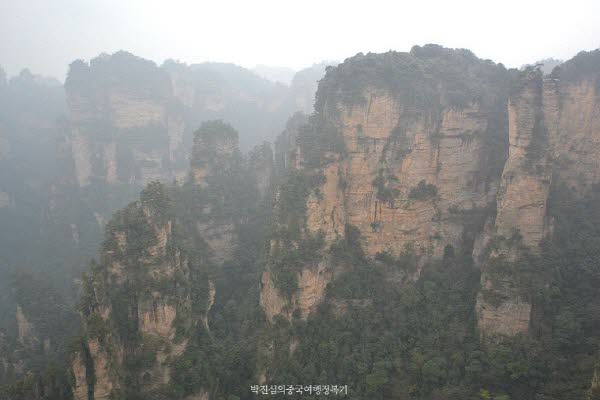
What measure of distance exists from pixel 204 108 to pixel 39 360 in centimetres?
4116

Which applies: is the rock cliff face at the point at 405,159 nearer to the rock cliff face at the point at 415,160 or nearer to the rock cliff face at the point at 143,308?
the rock cliff face at the point at 415,160

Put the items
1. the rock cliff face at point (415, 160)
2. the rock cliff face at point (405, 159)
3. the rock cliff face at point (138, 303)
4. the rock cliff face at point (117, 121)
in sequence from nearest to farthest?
the rock cliff face at point (138, 303), the rock cliff face at point (415, 160), the rock cliff face at point (405, 159), the rock cliff face at point (117, 121)

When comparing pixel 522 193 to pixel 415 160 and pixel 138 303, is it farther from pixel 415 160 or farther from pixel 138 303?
pixel 138 303

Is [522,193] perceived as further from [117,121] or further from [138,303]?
[117,121]

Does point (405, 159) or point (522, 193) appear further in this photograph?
point (405, 159)

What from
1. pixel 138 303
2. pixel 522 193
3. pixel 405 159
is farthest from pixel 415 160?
pixel 138 303

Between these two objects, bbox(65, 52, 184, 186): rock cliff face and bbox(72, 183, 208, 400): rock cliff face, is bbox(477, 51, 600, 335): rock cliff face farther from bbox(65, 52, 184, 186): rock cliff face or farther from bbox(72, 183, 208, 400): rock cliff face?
bbox(65, 52, 184, 186): rock cliff face

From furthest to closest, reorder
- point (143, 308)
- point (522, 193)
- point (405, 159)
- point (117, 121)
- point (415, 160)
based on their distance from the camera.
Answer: point (117, 121) < point (415, 160) < point (405, 159) < point (522, 193) < point (143, 308)

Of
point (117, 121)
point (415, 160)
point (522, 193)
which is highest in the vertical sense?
point (117, 121)

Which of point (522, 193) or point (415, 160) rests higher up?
point (415, 160)

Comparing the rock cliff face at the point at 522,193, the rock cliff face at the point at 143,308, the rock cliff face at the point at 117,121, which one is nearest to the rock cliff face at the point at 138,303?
the rock cliff face at the point at 143,308

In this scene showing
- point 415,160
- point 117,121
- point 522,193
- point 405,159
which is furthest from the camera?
point 117,121

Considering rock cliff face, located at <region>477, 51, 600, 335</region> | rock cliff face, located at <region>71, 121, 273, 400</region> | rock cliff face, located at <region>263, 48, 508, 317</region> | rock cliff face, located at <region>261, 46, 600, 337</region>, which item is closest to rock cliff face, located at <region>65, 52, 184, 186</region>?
rock cliff face, located at <region>71, 121, 273, 400</region>

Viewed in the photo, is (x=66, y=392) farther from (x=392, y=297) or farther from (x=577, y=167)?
(x=577, y=167)
